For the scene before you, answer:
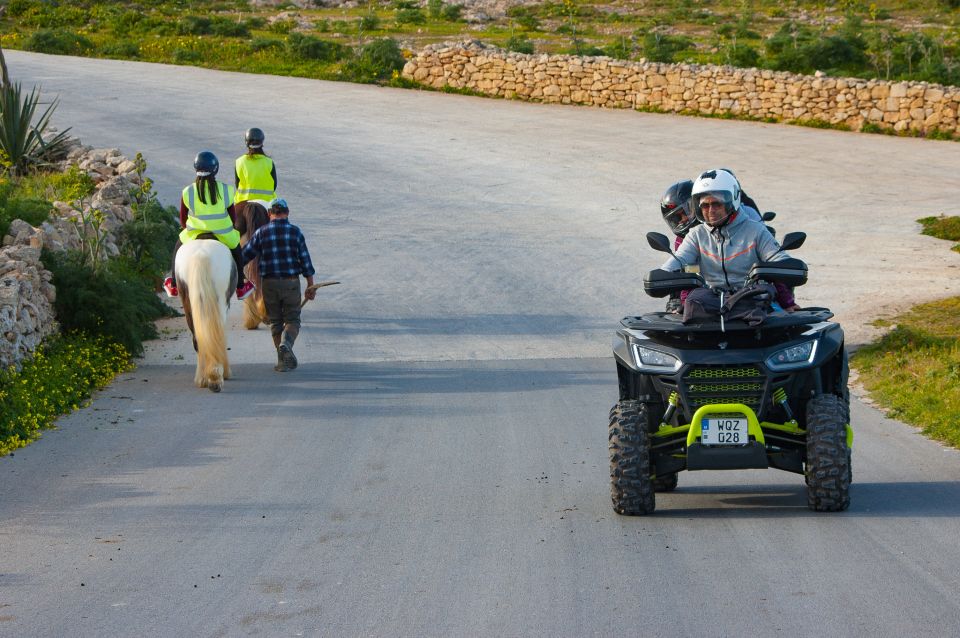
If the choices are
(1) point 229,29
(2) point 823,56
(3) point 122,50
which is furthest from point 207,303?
(1) point 229,29

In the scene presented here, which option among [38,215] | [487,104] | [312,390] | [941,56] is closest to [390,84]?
[487,104]

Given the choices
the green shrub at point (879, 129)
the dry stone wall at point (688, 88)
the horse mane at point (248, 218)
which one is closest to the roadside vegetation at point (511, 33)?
the dry stone wall at point (688, 88)

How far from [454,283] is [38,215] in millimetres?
5867

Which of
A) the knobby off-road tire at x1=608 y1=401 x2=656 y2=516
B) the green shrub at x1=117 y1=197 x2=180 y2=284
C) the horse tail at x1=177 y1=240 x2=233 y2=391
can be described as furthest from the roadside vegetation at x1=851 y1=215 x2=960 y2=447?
the green shrub at x1=117 y1=197 x2=180 y2=284

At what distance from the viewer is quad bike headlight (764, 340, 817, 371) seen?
814 cm

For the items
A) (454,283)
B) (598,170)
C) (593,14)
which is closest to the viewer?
(454,283)

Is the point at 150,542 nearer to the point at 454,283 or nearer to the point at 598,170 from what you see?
the point at 454,283

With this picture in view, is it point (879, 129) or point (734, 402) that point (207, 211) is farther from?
point (879, 129)

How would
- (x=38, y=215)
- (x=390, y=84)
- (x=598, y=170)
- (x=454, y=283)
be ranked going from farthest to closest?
(x=390, y=84) < (x=598, y=170) < (x=454, y=283) < (x=38, y=215)

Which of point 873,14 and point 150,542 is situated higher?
point 873,14

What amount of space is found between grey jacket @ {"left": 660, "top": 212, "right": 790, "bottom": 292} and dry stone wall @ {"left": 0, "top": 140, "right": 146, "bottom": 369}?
6853 millimetres

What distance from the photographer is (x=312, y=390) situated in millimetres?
13414

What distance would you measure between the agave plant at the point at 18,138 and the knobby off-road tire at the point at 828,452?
56.5 feet

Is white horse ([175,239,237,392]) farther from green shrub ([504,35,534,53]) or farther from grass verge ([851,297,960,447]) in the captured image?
green shrub ([504,35,534,53])
